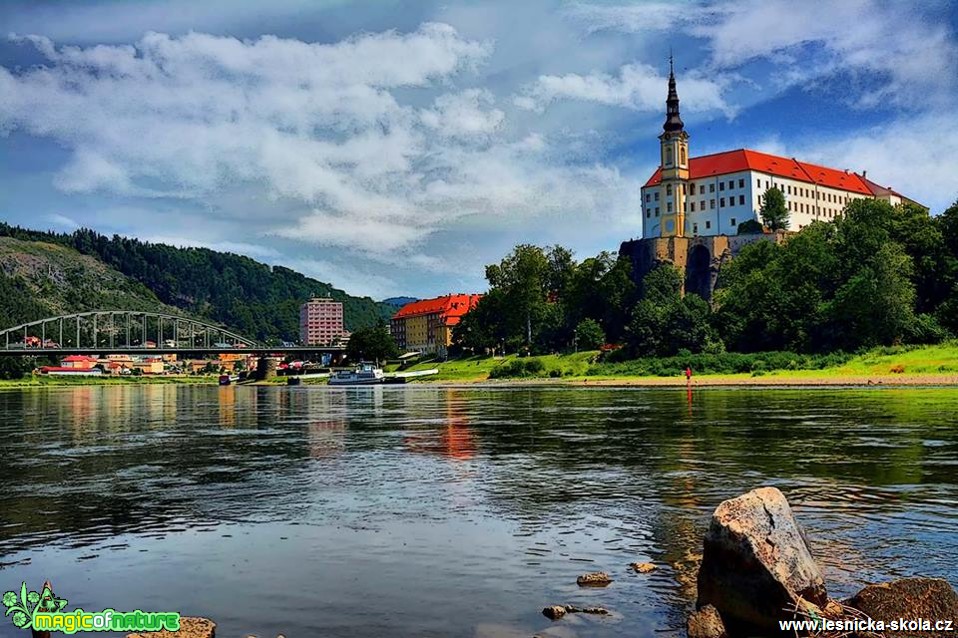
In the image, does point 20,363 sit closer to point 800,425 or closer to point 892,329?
point 892,329

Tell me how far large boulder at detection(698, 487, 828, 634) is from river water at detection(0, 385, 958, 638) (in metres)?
0.71

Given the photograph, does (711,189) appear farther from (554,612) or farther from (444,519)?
(554,612)

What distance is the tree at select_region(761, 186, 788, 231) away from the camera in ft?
444

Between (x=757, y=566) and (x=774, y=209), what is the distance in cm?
13371

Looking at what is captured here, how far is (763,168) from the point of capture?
143375mm

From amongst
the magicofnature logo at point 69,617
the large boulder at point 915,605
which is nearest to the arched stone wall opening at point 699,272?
the large boulder at point 915,605

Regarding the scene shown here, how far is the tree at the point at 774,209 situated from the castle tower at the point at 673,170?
13.1 meters

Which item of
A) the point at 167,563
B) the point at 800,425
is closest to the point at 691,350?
the point at 800,425

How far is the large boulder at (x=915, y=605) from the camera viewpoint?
8.77m

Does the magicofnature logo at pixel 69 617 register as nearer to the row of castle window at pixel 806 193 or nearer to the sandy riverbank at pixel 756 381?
the sandy riverbank at pixel 756 381

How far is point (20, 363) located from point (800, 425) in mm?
187945

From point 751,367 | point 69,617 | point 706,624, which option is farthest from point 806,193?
point 69,617

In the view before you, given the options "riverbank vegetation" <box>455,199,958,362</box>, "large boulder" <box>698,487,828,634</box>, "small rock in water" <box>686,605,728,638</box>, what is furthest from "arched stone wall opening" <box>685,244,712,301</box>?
"small rock in water" <box>686,605,728,638</box>

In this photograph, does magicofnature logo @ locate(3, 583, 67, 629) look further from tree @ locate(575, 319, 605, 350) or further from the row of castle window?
the row of castle window
